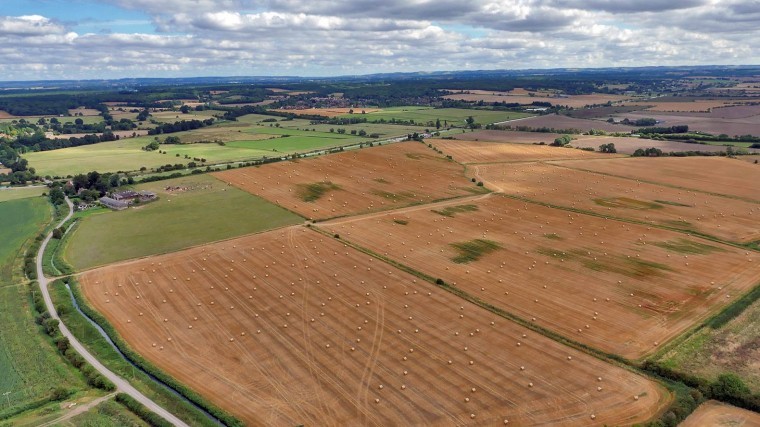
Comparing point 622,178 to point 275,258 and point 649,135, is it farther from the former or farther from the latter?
point 275,258

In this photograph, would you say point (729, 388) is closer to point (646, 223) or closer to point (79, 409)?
point (646, 223)

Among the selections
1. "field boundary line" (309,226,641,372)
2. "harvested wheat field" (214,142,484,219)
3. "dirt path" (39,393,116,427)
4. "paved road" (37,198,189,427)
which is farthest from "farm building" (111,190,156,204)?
"dirt path" (39,393,116,427)

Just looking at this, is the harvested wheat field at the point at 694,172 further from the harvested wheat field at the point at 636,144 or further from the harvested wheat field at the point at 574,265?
the harvested wheat field at the point at 574,265

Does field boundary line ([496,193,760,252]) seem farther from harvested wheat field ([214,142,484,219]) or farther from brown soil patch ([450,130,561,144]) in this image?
brown soil patch ([450,130,561,144])

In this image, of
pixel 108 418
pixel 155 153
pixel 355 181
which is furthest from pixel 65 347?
pixel 155 153

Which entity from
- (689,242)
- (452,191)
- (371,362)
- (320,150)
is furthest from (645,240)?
(320,150)
